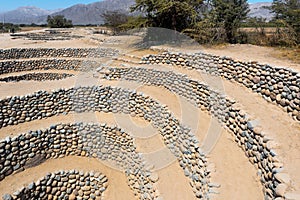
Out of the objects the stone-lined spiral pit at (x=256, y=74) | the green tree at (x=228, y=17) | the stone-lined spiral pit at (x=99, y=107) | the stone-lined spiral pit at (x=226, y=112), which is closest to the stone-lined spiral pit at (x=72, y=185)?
the stone-lined spiral pit at (x=99, y=107)

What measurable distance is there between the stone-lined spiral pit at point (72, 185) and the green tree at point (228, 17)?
11463mm

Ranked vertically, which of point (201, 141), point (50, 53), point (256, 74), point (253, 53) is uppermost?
point (253, 53)

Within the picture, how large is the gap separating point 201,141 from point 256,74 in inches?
121

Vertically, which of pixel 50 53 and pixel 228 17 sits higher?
pixel 228 17

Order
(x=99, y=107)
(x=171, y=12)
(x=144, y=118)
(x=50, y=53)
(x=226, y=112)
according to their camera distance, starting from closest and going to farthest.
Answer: (x=226, y=112)
(x=144, y=118)
(x=99, y=107)
(x=171, y=12)
(x=50, y=53)

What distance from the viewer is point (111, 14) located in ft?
115

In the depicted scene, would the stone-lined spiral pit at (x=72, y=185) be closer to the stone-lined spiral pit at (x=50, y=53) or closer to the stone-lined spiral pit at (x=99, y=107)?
the stone-lined spiral pit at (x=99, y=107)

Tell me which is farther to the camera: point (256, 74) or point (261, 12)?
point (261, 12)

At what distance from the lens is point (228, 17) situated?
1602 cm

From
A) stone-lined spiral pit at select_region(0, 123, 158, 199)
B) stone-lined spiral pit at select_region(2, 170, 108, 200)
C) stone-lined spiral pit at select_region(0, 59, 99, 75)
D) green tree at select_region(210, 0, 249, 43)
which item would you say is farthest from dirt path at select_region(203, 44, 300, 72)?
stone-lined spiral pit at select_region(0, 59, 99, 75)

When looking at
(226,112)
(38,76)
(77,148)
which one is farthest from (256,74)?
(38,76)

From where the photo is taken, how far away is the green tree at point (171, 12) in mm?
14273

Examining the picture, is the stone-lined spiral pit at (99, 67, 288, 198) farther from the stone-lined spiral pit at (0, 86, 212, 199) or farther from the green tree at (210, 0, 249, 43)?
the green tree at (210, 0, 249, 43)

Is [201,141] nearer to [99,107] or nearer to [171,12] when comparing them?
[99,107]
